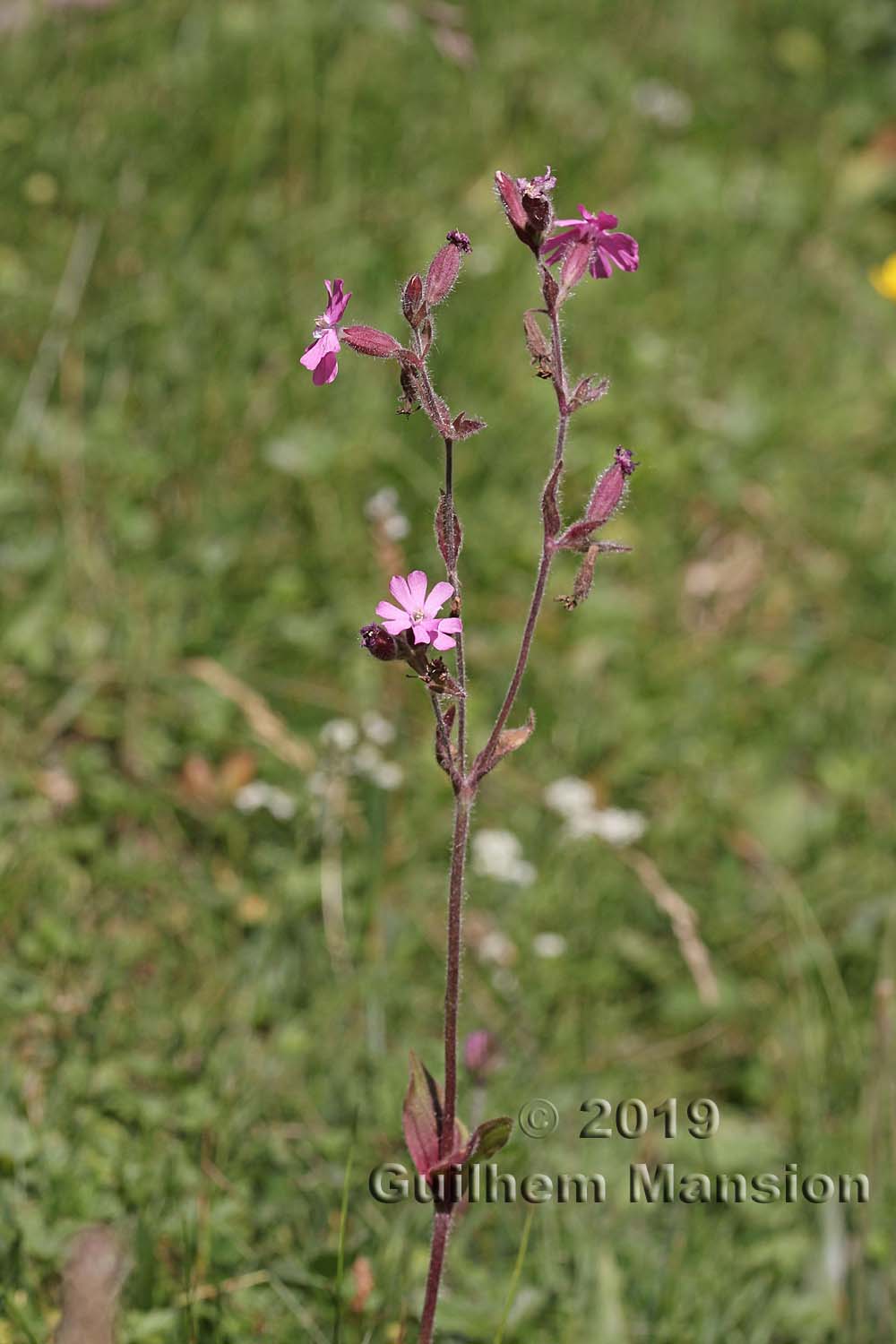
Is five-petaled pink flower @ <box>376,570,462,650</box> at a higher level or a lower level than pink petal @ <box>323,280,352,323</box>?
lower

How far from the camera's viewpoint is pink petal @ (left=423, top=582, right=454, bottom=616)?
1452mm

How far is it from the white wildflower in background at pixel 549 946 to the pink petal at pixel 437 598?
125 centimetres

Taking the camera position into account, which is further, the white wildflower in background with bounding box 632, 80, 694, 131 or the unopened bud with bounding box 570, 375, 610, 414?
the white wildflower in background with bounding box 632, 80, 694, 131

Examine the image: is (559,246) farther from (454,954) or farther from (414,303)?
(454,954)

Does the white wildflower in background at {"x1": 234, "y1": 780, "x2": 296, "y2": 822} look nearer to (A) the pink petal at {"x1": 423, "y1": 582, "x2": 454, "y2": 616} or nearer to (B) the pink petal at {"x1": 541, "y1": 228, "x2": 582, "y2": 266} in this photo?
(A) the pink petal at {"x1": 423, "y1": 582, "x2": 454, "y2": 616}

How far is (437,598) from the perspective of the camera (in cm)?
148

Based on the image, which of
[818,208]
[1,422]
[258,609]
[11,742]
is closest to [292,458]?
[258,609]

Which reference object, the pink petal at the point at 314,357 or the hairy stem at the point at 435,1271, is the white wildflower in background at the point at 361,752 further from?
A: the pink petal at the point at 314,357

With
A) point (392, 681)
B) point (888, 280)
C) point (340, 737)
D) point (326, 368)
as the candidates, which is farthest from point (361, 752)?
point (888, 280)

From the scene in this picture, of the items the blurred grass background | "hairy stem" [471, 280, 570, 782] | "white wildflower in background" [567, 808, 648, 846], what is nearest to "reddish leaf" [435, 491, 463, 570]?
"hairy stem" [471, 280, 570, 782]

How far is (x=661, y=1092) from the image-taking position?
Answer: 256cm

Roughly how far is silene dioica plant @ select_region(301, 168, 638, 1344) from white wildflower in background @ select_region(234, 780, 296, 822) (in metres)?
1.12

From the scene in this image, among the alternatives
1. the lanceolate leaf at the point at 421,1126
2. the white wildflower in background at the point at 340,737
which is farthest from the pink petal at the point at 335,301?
the white wildflower in background at the point at 340,737

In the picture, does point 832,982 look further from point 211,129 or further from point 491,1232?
point 211,129
